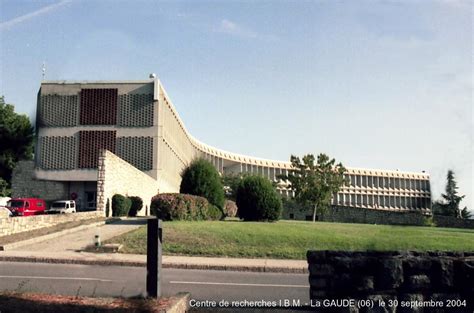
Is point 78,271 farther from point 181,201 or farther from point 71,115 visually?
point 71,115

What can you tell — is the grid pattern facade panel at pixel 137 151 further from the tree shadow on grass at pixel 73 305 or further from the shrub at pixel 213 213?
the tree shadow on grass at pixel 73 305

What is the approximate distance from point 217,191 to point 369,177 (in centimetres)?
8792

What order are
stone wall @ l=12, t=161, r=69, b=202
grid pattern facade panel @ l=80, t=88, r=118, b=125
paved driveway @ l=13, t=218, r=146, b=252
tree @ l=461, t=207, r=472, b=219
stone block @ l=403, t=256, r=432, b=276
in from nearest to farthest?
stone block @ l=403, t=256, r=432, b=276, paved driveway @ l=13, t=218, r=146, b=252, stone wall @ l=12, t=161, r=69, b=202, grid pattern facade panel @ l=80, t=88, r=118, b=125, tree @ l=461, t=207, r=472, b=219

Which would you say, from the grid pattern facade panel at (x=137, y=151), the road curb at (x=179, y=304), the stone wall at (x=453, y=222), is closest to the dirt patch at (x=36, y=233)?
the road curb at (x=179, y=304)

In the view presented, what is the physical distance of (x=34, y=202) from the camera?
39625 millimetres

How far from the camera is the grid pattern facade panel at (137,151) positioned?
161ft

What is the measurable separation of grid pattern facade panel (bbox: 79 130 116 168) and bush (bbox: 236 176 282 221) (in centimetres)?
2478

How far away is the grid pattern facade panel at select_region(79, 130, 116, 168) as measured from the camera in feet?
163

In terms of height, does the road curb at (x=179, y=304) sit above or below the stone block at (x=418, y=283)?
below

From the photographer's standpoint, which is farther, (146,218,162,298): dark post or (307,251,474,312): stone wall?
(146,218,162,298): dark post

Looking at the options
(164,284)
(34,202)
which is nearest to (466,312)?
(164,284)

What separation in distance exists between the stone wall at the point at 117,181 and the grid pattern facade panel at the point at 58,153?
10.0 metres

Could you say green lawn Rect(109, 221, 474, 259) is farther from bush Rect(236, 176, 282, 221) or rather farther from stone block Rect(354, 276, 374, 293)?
stone block Rect(354, 276, 374, 293)

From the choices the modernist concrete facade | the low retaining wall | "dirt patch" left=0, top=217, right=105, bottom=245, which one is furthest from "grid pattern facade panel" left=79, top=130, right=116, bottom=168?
the low retaining wall
